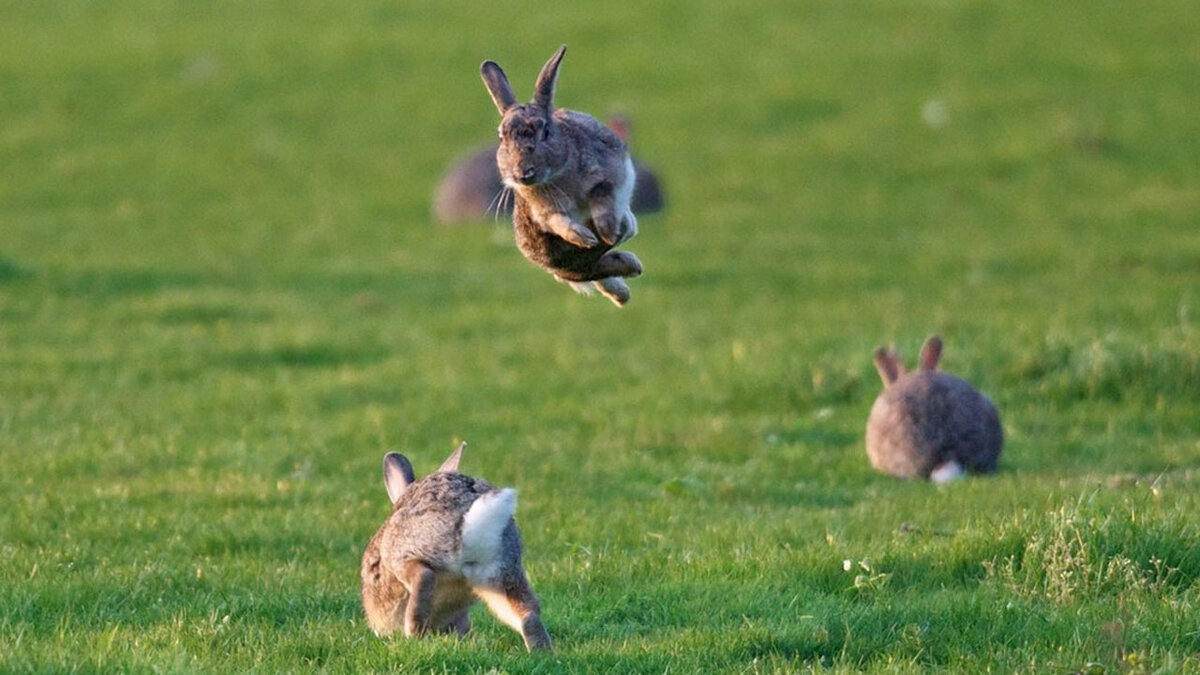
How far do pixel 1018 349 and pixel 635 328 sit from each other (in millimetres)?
4332

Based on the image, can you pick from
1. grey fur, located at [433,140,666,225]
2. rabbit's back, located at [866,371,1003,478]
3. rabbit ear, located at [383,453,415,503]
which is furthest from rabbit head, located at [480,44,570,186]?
grey fur, located at [433,140,666,225]

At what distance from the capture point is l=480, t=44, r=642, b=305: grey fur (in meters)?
6.62

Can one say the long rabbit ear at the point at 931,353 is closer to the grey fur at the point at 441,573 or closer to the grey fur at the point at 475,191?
the grey fur at the point at 441,573

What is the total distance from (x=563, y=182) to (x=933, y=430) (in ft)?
15.4

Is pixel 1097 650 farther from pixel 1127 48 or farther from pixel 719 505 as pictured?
pixel 1127 48

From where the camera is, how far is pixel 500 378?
14.3m

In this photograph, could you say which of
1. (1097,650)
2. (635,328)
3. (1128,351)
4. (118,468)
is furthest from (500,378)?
(1097,650)

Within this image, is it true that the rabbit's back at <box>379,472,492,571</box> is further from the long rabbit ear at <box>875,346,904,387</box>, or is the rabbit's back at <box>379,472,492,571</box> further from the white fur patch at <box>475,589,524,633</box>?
the long rabbit ear at <box>875,346,904,387</box>

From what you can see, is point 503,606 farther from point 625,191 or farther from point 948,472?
point 948,472

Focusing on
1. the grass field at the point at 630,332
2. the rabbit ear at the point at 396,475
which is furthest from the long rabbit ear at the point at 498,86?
the grass field at the point at 630,332

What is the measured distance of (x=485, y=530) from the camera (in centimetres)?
642

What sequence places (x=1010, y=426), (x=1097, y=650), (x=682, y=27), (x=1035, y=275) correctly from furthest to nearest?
(x=682, y=27)
(x=1035, y=275)
(x=1010, y=426)
(x=1097, y=650)

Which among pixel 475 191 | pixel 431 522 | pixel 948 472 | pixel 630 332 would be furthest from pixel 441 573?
pixel 475 191

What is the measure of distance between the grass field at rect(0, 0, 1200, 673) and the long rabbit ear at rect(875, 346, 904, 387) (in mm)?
654
